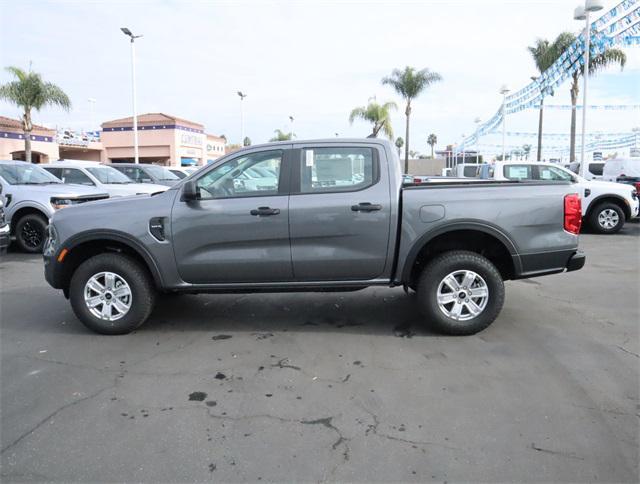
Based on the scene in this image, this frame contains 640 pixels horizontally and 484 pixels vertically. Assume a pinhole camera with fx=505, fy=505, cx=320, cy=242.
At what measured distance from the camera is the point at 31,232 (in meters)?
9.70

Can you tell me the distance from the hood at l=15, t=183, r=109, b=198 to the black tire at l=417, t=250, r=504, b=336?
7.35 meters

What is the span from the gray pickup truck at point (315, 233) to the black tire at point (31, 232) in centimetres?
545

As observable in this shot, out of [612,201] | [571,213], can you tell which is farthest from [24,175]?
[612,201]

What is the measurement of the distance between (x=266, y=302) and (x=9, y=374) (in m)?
2.72

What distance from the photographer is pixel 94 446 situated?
296cm

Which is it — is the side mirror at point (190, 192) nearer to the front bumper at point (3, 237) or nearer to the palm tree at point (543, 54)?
the front bumper at point (3, 237)

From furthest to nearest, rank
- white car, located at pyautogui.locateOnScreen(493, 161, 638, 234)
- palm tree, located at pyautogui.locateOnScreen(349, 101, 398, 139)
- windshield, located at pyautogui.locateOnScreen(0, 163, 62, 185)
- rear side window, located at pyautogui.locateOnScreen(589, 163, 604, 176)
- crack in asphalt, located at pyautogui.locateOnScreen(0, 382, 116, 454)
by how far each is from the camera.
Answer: palm tree, located at pyautogui.locateOnScreen(349, 101, 398, 139), rear side window, located at pyautogui.locateOnScreen(589, 163, 604, 176), white car, located at pyautogui.locateOnScreen(493, 161, 638, 234), windshield, located at pyautogui.locateOnScreen(0, 163, 62, 185), crack in asphalt, located at pyautogui.locateOnScreen(0, 382, 116, 454)

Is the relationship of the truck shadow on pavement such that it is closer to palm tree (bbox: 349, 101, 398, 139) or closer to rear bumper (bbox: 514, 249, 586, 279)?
rear bumper (bbox: 514, 249, 586, 279)

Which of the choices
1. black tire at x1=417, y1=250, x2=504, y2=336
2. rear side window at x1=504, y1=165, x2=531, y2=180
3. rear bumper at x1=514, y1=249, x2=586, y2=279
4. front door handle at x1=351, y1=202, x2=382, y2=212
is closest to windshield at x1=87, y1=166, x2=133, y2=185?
front door handle at x1=351, y1=202, x2=382, y2=212

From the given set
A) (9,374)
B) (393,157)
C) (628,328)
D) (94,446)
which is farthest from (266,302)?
(628,328)

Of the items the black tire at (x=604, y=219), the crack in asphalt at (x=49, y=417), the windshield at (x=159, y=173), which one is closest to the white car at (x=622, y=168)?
the black tire at (x=604, y=219)

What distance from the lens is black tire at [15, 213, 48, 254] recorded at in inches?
376

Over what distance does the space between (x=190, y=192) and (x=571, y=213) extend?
353cm

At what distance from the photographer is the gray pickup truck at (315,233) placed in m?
4.62
